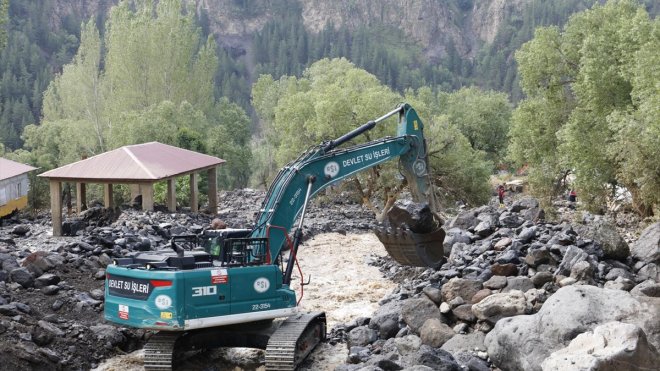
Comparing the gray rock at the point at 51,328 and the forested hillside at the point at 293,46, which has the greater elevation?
the forested hillside at the point at 293,46

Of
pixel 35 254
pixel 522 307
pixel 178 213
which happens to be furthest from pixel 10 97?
pixel 522 307

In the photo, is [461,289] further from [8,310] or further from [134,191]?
[134,191]

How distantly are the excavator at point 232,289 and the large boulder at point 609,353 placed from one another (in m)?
4.04

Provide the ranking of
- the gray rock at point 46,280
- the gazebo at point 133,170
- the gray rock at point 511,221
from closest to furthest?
the gray rock at point 46,280
the gray rock at point 511,221
the gazebo at point 133,170

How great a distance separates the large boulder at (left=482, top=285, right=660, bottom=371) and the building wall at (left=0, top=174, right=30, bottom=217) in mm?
25382

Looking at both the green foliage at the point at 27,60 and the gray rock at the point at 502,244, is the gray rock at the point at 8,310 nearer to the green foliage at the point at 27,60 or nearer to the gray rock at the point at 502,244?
the gray rock at the point at 502,244

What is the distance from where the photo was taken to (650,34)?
72.9 ft

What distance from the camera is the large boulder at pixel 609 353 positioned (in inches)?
335

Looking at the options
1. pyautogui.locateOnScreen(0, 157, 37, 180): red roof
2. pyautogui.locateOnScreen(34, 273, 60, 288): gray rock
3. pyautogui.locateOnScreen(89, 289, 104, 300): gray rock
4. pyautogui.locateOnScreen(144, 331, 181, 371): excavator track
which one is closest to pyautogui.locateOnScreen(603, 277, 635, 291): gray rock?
pyautogui.locateOnScreen(144, 331, 181, 371): excavator track

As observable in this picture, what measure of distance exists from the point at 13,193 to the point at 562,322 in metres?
28.4

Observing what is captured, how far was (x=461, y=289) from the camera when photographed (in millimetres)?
13492

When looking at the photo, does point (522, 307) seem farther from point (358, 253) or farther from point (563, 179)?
point (563, 179)

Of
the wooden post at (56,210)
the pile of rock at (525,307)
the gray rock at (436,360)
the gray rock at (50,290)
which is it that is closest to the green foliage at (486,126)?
the wooden post at (56,210)

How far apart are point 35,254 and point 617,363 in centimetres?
1210
